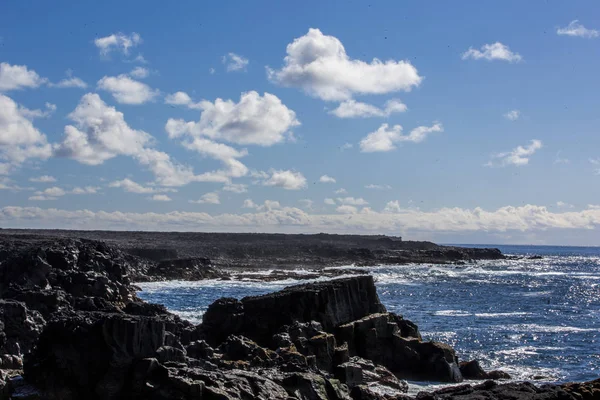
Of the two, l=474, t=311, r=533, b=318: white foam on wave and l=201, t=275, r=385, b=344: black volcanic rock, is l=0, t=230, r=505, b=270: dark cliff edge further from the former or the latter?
l=201, t=275, r=385, b=344: black volcanic rock

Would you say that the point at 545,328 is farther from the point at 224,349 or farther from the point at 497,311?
the point at 224,349

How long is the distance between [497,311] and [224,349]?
34.7m

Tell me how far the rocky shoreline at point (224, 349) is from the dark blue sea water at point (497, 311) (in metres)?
5.43

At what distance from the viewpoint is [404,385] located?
2409 cm

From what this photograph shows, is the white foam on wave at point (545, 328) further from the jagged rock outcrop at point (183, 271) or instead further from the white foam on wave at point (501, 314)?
the jagged rock outcrop at point (183, 271)

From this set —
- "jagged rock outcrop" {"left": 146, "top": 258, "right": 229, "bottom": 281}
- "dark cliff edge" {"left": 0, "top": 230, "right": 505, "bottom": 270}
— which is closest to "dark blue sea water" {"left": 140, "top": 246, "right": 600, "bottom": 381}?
"jagged rock outcrop" {"left": 146, "top": 258, "right": 229, "bottom": 281}

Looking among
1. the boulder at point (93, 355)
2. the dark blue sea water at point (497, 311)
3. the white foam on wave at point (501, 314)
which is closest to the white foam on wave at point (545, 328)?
the dark blue sea water at point (497, 311)

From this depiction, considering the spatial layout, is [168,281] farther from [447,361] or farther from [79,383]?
[79,383]

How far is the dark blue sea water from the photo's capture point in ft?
107

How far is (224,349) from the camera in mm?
22172

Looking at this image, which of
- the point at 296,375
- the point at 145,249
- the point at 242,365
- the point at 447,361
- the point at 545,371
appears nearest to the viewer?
the point at 296,375

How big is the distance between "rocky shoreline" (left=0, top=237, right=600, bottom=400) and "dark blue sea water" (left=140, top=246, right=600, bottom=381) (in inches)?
214

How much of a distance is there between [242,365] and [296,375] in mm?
3039

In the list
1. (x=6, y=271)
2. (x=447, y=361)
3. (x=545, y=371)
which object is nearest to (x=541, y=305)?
(x=545, y=371)
